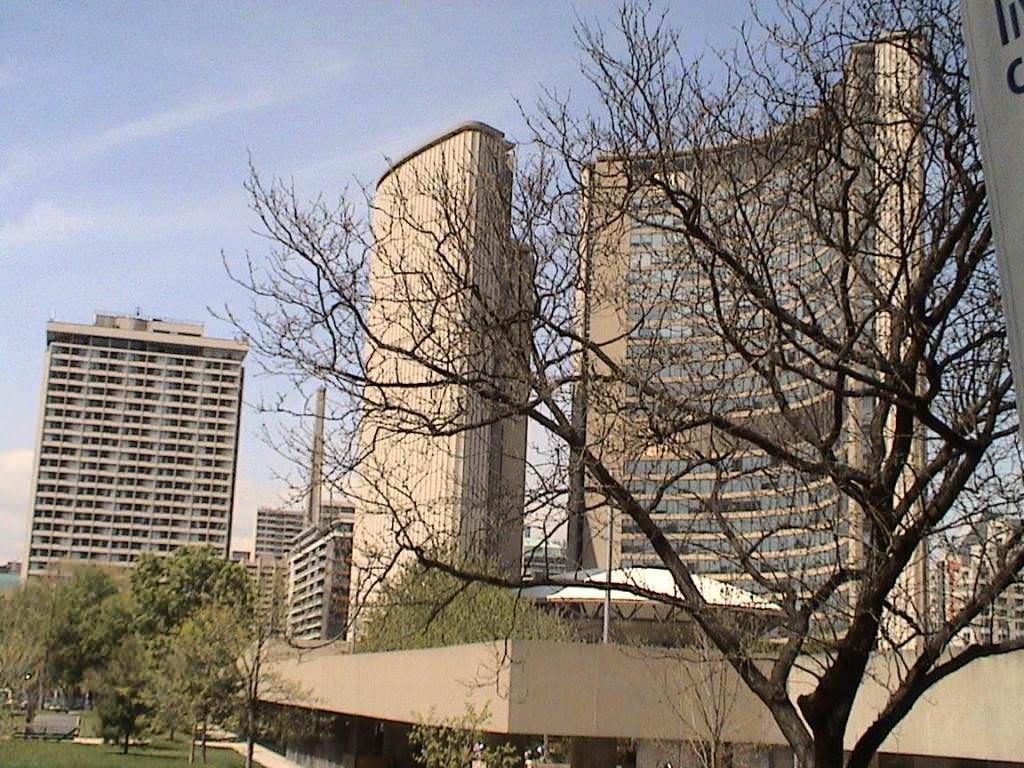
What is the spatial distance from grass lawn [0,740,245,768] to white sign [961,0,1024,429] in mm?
37705

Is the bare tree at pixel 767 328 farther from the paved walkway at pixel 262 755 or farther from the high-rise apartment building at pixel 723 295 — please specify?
the paved walkway at pixel 262 755

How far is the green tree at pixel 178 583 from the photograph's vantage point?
72.4m

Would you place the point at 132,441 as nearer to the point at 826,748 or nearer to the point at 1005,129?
the point at 826,748

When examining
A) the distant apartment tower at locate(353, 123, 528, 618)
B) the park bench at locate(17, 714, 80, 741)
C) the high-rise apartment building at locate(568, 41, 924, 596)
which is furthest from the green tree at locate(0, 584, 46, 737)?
the high-rise apartment building at locate(568, 41, 924, 596)

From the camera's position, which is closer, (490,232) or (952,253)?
(952,253)

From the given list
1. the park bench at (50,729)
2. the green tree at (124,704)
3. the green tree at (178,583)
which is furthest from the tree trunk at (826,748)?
the green tree at (178,583)

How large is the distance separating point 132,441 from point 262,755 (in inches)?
5088

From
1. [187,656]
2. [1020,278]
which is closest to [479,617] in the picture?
[187,656]

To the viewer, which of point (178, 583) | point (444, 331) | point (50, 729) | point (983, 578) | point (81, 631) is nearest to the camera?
point (983, 578)

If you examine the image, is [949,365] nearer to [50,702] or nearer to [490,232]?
[490,232]

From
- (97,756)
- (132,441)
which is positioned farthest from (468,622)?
(132,441)

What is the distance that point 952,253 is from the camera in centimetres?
749

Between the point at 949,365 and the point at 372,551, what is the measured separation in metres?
3.75

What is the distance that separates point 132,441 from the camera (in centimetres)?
17388
